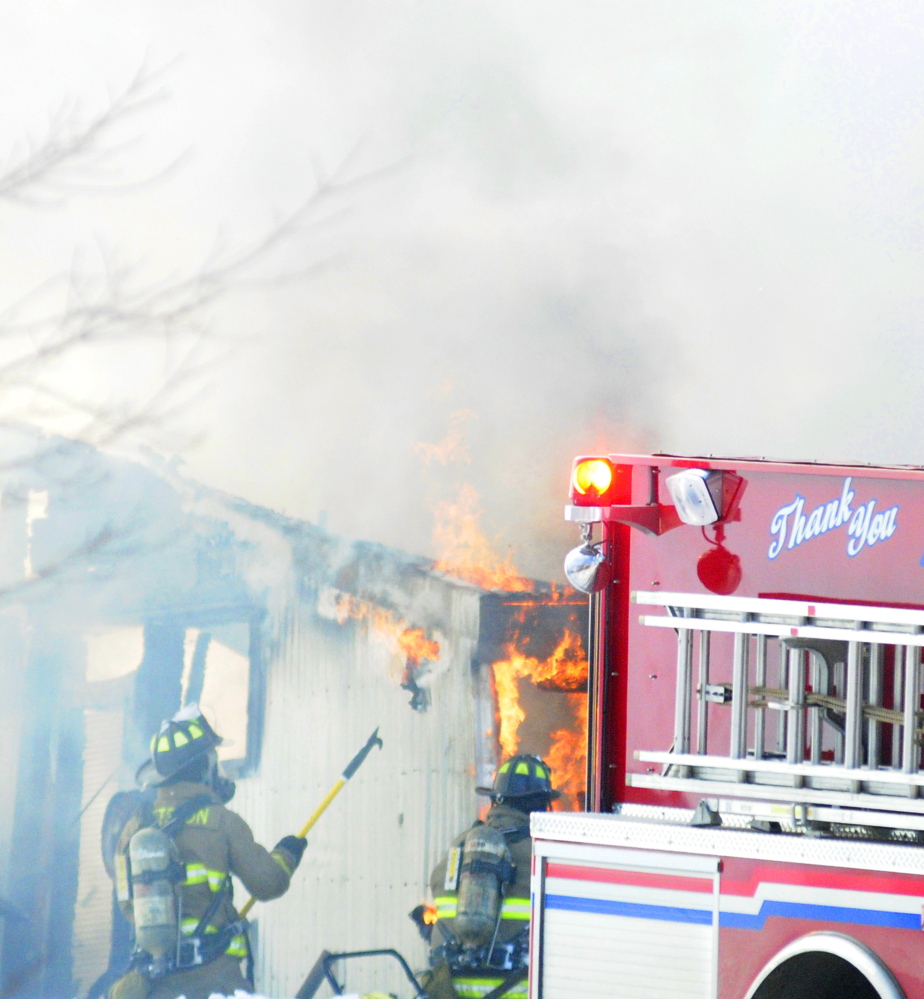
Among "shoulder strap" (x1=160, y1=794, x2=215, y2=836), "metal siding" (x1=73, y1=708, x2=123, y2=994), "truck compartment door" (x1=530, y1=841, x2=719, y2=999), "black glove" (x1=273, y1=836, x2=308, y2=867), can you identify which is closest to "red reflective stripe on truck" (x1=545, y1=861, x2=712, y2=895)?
"truck compartment door" (x1=530, y1=841, x2=719, y2=999)

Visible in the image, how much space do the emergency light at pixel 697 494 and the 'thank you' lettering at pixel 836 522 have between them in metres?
0.21

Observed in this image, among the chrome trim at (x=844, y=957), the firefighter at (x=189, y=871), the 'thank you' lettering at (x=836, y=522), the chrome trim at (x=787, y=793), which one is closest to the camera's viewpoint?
the chrome trim at (x=844, y=957)

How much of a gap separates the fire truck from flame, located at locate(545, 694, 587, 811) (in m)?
2.06

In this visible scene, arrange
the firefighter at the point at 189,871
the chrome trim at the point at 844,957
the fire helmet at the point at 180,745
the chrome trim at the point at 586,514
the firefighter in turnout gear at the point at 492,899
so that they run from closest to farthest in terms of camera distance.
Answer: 1. the chrome trim at the point at 844,957
2. the chrome trim at the point at 586,514
3. the firefighter in turnout gear at the point at 492,899
4. the firefighter at the point at 189,871
5. the fire helmet at the point at 180,745

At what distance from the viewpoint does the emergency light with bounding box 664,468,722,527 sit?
3.96m

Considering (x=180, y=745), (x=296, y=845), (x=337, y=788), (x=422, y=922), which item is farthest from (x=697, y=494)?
(x=180, y=745)

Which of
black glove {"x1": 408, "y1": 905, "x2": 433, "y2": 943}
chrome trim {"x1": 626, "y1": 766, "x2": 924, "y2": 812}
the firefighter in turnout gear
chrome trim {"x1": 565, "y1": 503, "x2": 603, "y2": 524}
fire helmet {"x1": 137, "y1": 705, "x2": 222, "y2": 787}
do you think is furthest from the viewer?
fire helmet {"x1": 137, "y1": 705, "x2": 222, "y2": 787}

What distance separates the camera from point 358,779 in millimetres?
6543

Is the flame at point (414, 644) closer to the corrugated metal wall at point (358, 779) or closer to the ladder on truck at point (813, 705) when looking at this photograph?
the corrugated metal wall at point (358, 779)

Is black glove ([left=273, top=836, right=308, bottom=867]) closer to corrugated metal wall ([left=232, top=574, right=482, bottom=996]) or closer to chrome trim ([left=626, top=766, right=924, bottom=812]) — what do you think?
corrugated metal wall ([left=232, top=574, right=482, bottom=996])

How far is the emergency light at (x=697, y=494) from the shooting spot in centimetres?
396

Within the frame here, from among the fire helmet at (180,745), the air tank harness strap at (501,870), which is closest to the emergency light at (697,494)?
the air tank harness strap at (501,870)

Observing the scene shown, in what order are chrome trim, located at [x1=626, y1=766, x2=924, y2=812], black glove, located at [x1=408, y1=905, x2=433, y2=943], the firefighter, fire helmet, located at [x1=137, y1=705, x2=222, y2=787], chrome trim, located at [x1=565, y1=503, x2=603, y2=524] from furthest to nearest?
fire helmet, located at [x1=137, y1=705, x2=222, y2=787]
the firefighter
black glove, located at [x1=408, y1=905, x2=433, y2=943]
chrome trim, located at [x1=565, y1=503, x2=603, y2=524]
chrome trim, located at [x1=626, y1=766, x2=924, y2=812]

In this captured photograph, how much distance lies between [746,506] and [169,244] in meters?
4.49
